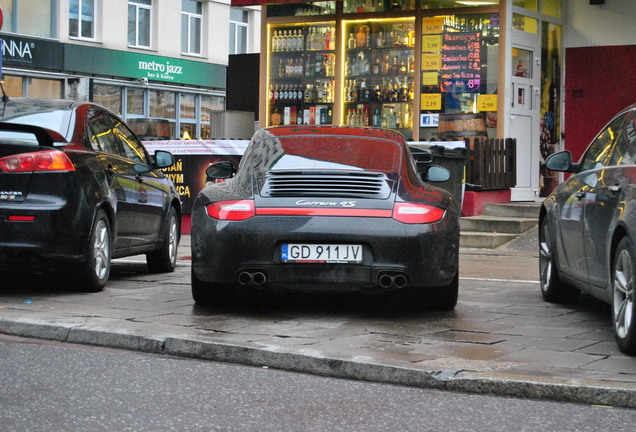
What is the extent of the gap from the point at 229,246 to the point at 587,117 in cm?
1205

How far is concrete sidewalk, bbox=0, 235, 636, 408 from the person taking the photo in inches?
215

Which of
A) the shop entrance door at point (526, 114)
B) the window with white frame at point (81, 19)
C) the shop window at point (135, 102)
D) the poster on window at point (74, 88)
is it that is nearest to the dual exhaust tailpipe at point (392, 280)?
the shop entrance door at point (526, 114)

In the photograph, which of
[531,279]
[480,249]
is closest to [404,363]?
[531,279]

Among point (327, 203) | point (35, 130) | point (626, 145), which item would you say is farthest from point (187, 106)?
point (626, 145)

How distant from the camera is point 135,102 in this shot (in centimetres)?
3712

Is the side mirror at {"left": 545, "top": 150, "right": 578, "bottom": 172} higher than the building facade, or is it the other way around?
the building facade

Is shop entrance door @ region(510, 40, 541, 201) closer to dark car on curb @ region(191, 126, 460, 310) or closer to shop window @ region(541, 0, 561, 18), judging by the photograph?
shop window @ region(541, 0, 561, 18)

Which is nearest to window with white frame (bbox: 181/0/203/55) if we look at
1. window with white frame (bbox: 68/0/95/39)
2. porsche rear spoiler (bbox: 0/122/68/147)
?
window with white frame (bbox: 68/0/95/39)

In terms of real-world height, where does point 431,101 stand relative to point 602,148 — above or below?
above

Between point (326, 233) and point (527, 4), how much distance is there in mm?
11466

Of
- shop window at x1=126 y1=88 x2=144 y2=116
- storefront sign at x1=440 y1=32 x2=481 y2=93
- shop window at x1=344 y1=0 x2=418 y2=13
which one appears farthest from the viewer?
shop window at x1=126 y1=88 x2=144 y2=116

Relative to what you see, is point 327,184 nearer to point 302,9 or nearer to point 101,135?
point 101,135

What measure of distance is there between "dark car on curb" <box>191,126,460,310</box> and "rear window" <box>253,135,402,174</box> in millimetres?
38

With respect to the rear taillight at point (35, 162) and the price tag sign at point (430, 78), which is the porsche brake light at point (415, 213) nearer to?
the rear taillight at point (35, 162)
